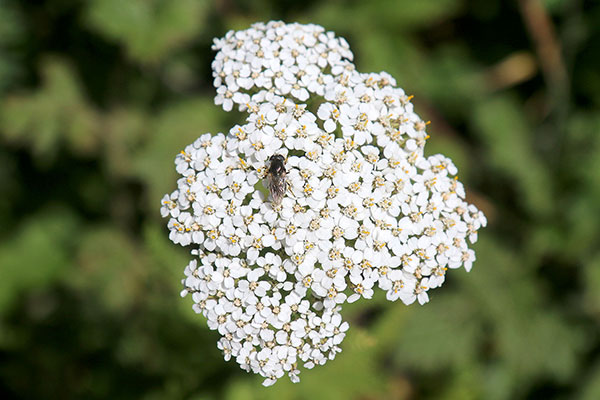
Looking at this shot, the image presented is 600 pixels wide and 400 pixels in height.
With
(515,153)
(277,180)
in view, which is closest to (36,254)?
(277,180)

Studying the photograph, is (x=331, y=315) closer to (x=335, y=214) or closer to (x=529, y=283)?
(x=335, y=214)

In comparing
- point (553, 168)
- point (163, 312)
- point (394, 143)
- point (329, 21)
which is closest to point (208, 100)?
point (329, 21)

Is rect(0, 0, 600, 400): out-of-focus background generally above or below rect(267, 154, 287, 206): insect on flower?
above

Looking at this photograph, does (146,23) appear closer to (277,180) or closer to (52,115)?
(52,115)

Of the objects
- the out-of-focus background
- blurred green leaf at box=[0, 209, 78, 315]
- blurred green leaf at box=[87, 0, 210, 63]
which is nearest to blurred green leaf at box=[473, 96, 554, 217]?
the out-of-focus background

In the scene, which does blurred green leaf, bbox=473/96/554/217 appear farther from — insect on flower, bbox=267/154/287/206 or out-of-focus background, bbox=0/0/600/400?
insect on flower, bbox=267/154/287/206

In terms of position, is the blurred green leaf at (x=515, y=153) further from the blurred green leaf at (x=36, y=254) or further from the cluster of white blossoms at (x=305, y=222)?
the blurred green leaf at (x=36, y=254)

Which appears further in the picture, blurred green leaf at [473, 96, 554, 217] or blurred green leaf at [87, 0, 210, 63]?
blurred green leaf at [473, 96, 554, 217]
